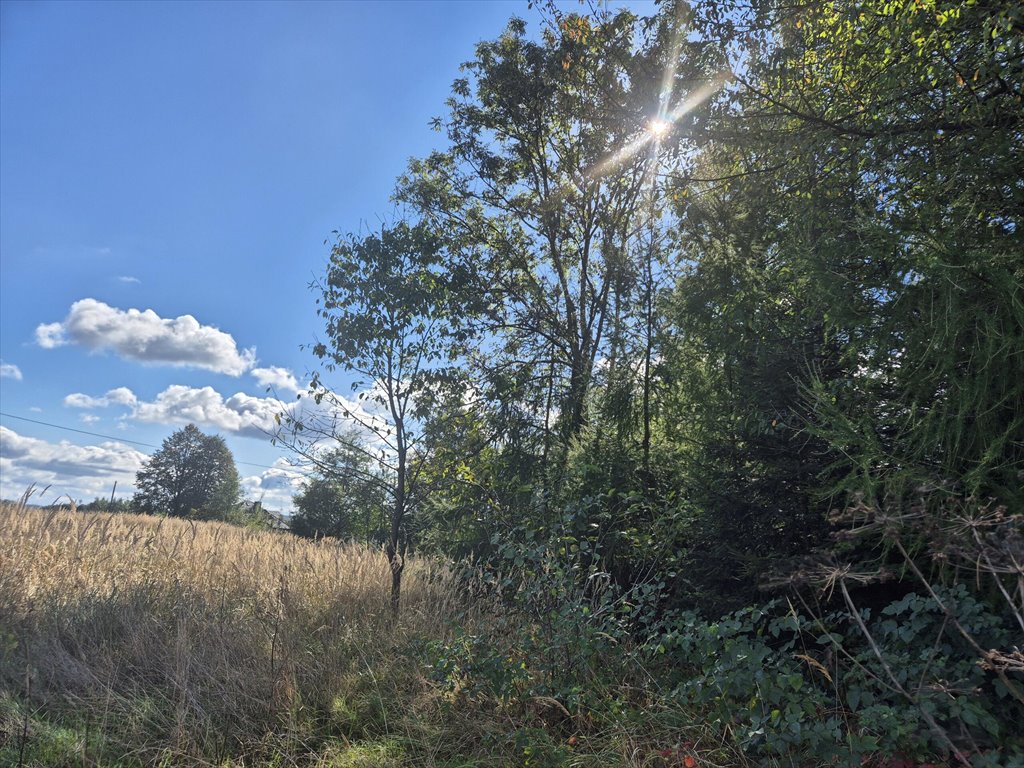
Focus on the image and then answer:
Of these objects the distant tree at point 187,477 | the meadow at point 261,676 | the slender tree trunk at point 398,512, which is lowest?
the meadow at point 261,676

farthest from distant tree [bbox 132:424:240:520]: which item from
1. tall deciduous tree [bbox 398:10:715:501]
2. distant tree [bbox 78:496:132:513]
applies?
tall deciduous tree [bbox 398:10:715:501]

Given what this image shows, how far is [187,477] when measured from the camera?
4400 cm

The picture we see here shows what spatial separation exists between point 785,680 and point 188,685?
159 inches

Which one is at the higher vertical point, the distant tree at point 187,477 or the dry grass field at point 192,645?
the distant tree at point 187,477

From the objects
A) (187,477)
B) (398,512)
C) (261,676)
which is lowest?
(261,676)

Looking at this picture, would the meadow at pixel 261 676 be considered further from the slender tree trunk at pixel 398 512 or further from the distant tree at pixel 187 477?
the distant tree at pixel 187 477

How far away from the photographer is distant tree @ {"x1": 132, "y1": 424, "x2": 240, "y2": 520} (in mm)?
43125

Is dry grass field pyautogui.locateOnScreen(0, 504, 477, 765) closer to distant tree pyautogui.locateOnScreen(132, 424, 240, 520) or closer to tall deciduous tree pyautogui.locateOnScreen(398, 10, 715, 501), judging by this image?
tall deciduous tree pyautogui.locateOnScreen(398, 10, 715, 501)

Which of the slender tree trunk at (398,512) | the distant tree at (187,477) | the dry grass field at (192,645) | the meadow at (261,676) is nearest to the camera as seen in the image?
the meadow at (261,676)

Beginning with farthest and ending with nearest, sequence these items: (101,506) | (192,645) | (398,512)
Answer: (101,506), (398,512), (192,645)

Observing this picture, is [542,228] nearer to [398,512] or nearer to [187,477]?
[398,512]

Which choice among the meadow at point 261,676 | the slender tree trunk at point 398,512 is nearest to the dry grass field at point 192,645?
the meadow at point 261,676

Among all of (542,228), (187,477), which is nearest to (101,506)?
(542,228)

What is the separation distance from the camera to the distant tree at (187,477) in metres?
43.1
